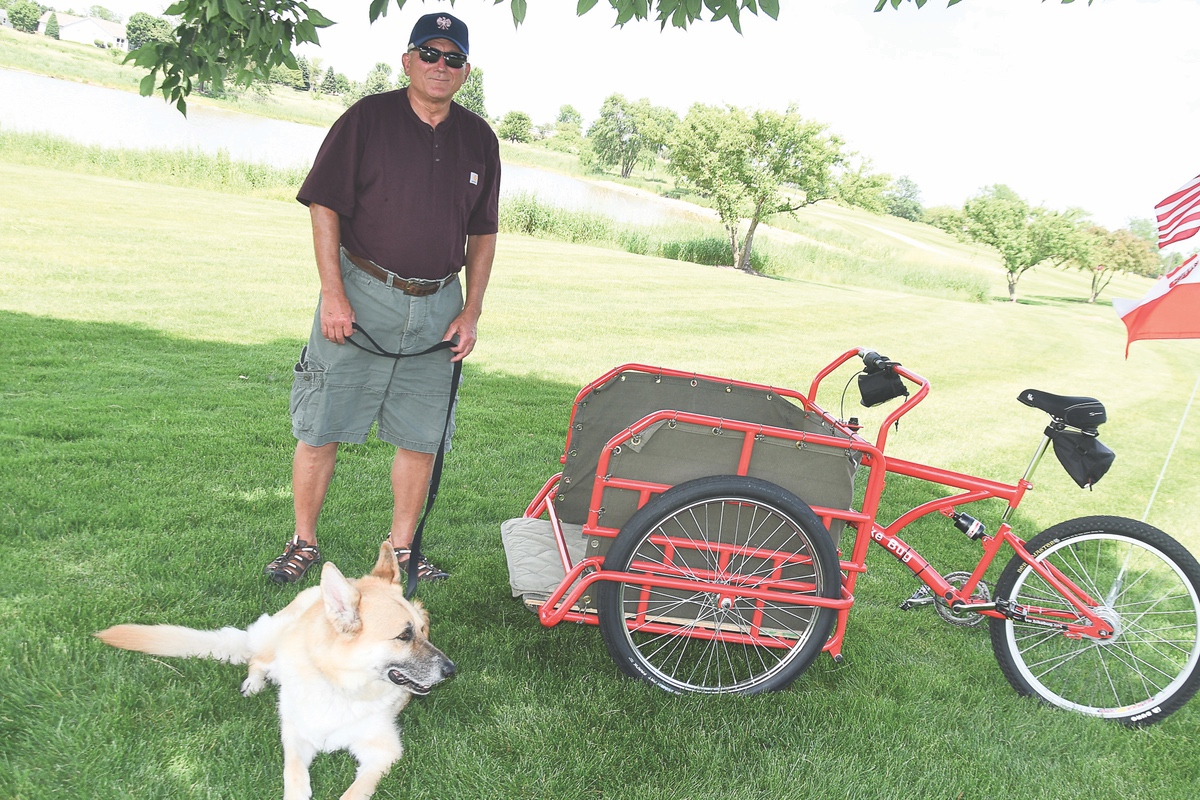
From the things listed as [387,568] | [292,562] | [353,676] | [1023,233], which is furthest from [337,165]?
[1023,233]

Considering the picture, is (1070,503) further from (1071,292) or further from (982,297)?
(1071,292)

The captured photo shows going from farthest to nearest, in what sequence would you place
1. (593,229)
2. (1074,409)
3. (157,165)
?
(593,229), (157,165), (1074,409)

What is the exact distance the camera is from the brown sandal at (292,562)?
3596mm

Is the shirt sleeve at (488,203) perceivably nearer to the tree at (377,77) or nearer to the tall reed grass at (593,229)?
the tall reed grass at (593,229)

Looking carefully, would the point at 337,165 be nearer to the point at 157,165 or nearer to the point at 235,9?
the point at 235,9

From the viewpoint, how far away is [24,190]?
580 inches

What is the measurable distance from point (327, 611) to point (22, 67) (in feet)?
157

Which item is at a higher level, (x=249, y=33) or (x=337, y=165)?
(x=249, y=33)

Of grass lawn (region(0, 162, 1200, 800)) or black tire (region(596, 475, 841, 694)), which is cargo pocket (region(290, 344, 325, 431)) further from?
black tire (region(596, 475, 841, 694))

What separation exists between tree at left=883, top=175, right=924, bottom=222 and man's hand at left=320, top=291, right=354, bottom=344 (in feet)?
252

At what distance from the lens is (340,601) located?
2.47m

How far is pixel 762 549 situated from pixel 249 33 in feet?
11.1

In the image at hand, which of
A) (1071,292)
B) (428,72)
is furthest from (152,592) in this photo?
(1071,292)

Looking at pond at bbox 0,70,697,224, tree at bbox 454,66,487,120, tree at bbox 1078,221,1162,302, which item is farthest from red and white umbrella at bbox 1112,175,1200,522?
tree at bbox 454,66,487,120
